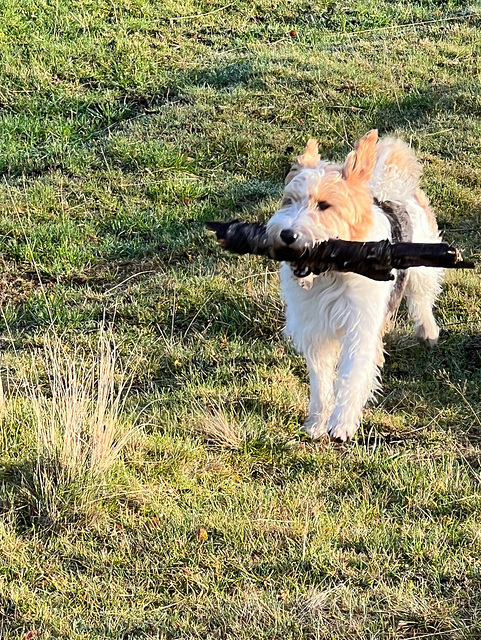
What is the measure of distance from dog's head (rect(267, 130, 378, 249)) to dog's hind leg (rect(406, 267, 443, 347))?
1.43 metres

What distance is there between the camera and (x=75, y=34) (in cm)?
1166

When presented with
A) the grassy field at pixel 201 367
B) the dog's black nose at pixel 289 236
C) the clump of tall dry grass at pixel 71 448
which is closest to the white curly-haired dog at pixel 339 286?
the dog's black nose at pixel 289 236

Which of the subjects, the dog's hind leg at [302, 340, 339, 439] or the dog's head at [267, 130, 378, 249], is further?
the dog's hind leg at [302, 340, 339, 439]

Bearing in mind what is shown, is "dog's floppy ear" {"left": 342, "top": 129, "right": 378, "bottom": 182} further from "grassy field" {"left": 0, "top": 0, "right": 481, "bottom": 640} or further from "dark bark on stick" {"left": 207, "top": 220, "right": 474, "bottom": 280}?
"grassy field" {"left": 0, "top": 0, "right": 481, "bottom": 640}

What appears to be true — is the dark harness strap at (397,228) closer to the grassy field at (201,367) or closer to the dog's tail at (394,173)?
the dog's tail at (394,173)

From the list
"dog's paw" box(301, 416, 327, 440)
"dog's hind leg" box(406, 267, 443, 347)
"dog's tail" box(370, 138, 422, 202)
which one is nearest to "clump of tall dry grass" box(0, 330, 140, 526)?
"dog's paw" box(301, 416, 327, 440)

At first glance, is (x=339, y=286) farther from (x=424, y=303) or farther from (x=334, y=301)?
(x=424, y=303)

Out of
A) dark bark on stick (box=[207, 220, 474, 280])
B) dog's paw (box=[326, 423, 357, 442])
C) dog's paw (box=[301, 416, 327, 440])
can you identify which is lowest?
dog's paw (box=[301, 416, 327, 440])

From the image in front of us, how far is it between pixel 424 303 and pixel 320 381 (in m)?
1.35

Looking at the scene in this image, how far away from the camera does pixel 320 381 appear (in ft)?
16.6

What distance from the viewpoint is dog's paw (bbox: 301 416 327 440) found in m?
4.87

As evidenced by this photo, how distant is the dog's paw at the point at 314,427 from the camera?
487 centimetres

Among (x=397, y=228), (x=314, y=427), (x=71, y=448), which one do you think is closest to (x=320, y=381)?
(x=314, y=427)

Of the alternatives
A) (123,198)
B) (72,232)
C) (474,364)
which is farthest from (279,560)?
(123,198)
